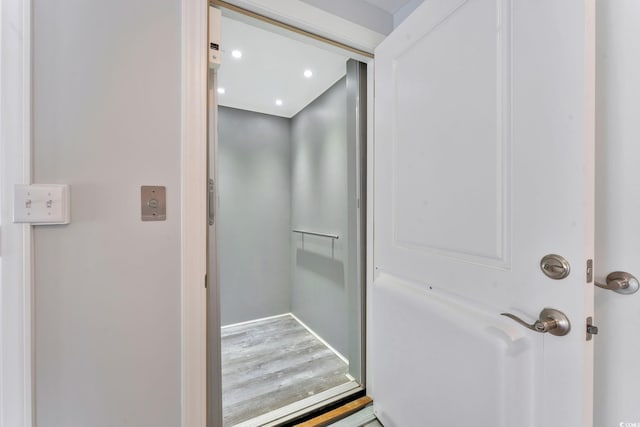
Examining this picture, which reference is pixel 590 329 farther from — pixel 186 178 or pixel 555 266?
pixel 186 178

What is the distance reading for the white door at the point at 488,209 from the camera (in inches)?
24.6

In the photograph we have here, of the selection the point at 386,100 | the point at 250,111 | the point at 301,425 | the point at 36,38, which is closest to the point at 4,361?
the point at 36,38

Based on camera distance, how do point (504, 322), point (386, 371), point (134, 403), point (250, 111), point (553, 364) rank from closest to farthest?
point (553, 364), point (504, 322), point (134, 403), point (386, 371), point (250, 111)

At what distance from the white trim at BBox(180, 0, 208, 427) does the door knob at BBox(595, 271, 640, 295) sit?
1.29 meters

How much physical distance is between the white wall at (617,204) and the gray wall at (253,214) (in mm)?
2635

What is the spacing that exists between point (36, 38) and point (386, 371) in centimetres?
190

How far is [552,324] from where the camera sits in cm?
64

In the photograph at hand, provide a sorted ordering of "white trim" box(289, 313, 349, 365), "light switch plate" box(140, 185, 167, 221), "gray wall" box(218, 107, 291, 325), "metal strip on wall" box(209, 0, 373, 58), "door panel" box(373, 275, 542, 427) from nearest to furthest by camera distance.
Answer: "door panel" box(373, 275, 542, 427)
"light switch plate" box(140, 185, 167, 221)
"metal strip on wall" box(209, 0, 373, 58)
"white trim" box(289, 313, 349, 365)
"gray wall" box(218, 107, 291, 325)

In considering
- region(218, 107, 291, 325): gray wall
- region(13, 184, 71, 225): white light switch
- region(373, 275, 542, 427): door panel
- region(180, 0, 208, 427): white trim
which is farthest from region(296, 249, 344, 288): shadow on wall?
region(13, 184, 71, 225): white light switch

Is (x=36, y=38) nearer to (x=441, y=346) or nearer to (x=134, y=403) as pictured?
(x=134, y=403)

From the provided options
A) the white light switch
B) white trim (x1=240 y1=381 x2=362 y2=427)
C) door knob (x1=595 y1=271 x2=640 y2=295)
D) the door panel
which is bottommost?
white trim (x1=240 y1=381 x2=362 y2=427)

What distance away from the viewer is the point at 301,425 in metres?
1.37

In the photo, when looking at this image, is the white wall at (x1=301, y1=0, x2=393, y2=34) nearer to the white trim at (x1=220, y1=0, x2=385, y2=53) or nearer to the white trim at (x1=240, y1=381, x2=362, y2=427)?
the white trim at (x1=220, y1=0, x2=385, y2=53)

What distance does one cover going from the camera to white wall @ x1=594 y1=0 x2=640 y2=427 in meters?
0.66
